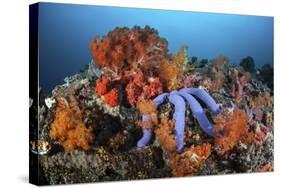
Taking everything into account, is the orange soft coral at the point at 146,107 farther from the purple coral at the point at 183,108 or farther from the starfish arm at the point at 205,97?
the starfish arm at the point at 205,97

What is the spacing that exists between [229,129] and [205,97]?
56cm

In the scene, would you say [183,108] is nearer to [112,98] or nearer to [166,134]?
[166,134]

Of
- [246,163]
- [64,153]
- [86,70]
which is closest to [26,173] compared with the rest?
[64,153]

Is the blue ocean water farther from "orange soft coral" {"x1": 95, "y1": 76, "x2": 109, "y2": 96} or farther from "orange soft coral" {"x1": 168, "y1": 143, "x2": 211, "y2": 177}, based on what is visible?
"orange soft coral" {"x1": 168, "y1": 143, "x2": 211, "y2": 177}

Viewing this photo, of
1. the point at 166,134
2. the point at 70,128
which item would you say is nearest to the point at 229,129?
the point at 166,134

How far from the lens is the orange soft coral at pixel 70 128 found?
8.80m

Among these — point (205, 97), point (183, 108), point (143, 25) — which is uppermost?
Result: point (143, 25)

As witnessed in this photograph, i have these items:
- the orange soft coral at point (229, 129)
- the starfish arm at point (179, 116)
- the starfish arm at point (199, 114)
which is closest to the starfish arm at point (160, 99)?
the starfish arm at point (179, 116)

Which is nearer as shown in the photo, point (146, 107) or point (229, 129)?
point (146, 107)

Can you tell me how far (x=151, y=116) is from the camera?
936 centimetres

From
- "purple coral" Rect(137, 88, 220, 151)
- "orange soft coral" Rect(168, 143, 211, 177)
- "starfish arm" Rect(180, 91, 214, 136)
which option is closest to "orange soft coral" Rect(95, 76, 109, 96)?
"purple coral" Rect(137, 88, 220, 151)

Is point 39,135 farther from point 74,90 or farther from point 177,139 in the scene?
point 177,139

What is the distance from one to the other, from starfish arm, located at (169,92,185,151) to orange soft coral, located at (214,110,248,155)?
524mm

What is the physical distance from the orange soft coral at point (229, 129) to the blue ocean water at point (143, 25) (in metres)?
0.74
